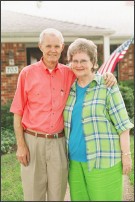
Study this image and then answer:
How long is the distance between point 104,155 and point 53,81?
2.50 ft

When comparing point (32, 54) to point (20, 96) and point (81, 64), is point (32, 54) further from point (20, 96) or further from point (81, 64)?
point (81, 64)

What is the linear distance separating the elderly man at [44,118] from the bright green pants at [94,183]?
122 mm

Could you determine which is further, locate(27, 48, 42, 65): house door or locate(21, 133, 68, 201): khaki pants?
locate(27, 48, 42, 65): house door

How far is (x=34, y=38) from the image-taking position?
10.3 metres

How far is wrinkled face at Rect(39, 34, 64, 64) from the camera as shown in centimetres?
305

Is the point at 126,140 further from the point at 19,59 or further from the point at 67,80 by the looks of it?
the point at 19,59

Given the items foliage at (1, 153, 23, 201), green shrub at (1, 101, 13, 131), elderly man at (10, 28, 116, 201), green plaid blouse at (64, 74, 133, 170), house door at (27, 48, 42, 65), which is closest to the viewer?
green plaid blouse at (64, 74, 133, 170)

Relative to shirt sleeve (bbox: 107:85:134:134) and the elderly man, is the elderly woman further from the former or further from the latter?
the elderly man

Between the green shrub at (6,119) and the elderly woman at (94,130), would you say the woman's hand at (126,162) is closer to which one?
the elderly woman at (94,130)

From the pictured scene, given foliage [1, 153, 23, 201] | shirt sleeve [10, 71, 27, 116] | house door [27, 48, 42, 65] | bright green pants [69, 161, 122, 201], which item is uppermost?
house door [27, 48, 42, 65]

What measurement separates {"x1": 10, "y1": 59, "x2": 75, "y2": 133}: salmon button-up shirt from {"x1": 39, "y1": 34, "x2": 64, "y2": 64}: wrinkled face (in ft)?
0.34

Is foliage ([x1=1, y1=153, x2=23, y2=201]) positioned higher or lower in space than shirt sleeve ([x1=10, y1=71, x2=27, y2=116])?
lower

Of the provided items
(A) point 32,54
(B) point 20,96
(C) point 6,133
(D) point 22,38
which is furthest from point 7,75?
(B) point 20,96

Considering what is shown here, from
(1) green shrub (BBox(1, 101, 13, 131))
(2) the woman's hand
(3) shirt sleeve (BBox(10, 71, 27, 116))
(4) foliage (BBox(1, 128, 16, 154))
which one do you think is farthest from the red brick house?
(2) the woman's hand
